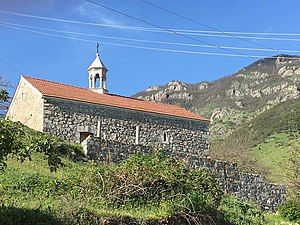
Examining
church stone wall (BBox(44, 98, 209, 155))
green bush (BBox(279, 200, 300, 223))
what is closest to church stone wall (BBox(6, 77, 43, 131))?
church stone wall (BBox(44, 98, 209, 155))

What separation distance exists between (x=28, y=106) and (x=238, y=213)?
50.1 feet

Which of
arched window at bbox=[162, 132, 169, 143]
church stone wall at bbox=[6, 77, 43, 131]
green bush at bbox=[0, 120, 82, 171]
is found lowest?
green bush at bbox=[0, 120, 82, 171]

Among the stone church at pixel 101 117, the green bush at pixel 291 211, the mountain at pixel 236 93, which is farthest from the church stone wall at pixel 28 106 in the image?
the mountain at pixel 236 93

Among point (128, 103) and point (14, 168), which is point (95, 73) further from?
point (14, 168)

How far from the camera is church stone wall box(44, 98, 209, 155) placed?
1054 inches

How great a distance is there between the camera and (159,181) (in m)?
14.6

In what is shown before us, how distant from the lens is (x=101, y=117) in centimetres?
2830

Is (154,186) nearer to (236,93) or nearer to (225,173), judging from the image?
(225,173)

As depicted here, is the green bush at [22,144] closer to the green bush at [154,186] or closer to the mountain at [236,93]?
the green bush at [154,186]

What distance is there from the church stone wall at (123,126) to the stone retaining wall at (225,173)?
580 centimetres

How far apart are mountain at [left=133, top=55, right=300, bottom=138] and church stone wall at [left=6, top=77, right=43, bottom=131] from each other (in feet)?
169

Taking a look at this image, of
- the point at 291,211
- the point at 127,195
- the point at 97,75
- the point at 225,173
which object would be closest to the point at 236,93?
the point at 97,75

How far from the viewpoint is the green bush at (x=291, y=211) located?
2192 cm

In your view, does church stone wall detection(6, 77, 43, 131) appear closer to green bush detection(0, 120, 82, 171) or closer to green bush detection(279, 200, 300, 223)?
green bush detection(279, 200, 300, 223)
